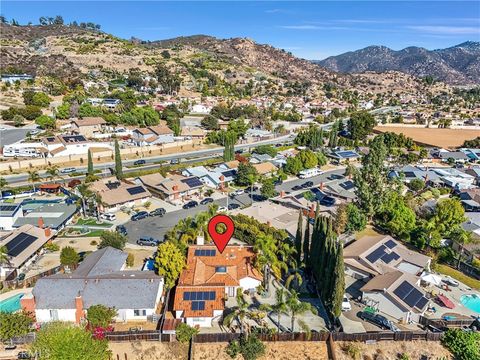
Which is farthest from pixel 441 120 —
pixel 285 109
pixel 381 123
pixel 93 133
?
pixel 93 133

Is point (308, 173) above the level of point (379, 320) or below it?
above

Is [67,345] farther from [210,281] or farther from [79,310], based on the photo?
[210,281]

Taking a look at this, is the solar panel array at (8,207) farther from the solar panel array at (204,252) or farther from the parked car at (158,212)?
the solar panel array at (204,252)

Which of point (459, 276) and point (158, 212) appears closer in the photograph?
point (459, 276)

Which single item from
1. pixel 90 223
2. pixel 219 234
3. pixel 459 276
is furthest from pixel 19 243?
pixel 459 276

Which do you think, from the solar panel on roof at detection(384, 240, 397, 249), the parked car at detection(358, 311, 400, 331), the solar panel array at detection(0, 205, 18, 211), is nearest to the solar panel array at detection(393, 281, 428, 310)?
the parked car at detection(358, 311, 400, 331)

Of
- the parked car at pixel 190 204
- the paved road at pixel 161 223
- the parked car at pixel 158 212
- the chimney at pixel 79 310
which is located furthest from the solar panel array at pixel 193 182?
the chimney at pixel 79 310
